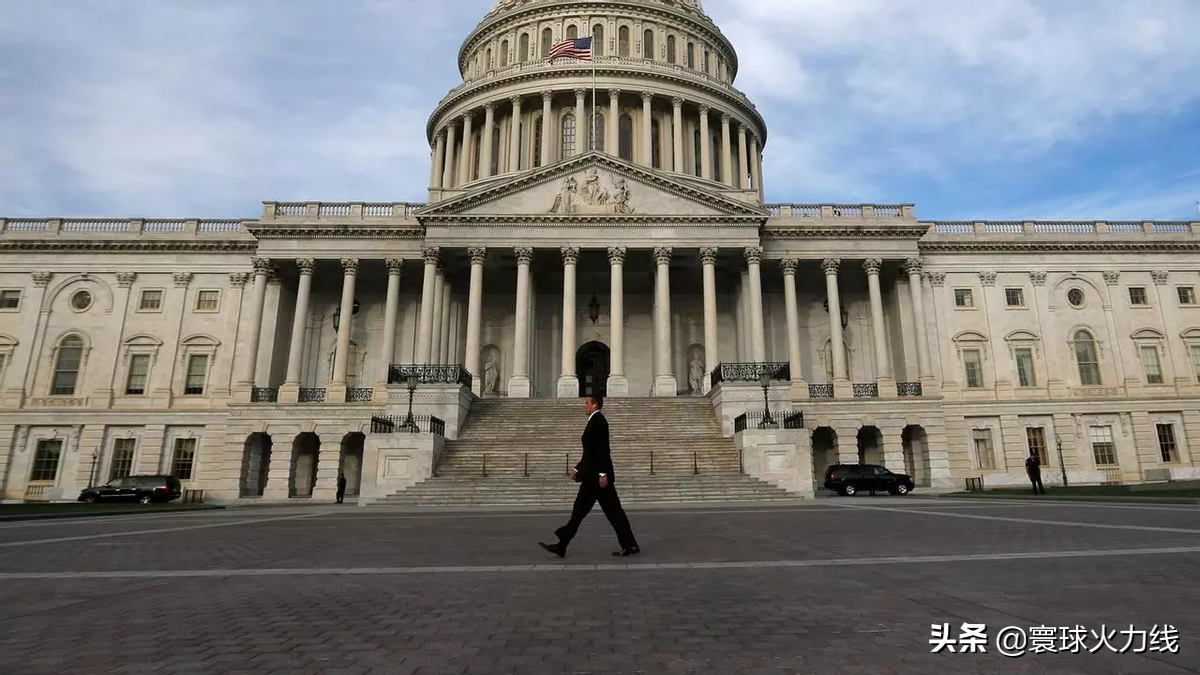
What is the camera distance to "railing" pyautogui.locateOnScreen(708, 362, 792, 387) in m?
30.6

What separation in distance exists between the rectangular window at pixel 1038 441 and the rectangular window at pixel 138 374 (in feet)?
171

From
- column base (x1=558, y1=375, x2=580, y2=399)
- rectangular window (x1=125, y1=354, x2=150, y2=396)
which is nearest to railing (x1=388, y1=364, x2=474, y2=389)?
column base (x1=558, y1=375, x2=580, y2=399)

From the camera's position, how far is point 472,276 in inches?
1464

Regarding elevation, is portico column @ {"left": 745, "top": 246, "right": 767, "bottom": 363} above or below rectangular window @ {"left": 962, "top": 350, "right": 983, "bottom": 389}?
above

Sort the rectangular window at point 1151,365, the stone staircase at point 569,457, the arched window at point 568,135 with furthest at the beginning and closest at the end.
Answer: the arched window at point 568,135 → the rectangular window at point 1151,365 → the stone staircase at point 569,457

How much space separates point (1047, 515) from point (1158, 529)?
359cm

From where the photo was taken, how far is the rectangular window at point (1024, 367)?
40.5 meters

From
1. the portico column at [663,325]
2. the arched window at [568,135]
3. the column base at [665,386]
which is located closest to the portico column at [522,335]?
the column base at [665,386]

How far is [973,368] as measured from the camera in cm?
4059

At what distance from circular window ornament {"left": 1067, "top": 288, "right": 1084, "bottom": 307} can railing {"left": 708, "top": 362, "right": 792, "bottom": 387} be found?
22500mm

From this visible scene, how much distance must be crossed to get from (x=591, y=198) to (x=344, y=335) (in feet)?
52.6

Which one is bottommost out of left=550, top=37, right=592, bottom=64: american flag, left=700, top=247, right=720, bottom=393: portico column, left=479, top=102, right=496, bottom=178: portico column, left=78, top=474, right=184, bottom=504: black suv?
left=78, top=474, right=184, bottom=504: black suv

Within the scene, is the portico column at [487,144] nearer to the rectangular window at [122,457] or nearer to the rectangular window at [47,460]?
the rectangular window at [122,457]

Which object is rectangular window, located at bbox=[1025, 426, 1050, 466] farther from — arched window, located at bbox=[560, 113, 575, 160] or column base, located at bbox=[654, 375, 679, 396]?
arched window, located at bbox=[560, 113, 575, 160]
